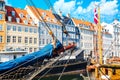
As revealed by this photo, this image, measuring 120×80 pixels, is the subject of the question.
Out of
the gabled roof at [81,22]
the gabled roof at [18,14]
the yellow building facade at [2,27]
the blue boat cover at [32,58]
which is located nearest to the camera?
the blue boat cover at [32,58]

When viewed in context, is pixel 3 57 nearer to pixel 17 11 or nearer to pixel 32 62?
pixel 32 62

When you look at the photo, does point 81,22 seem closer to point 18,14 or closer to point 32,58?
point 18,14

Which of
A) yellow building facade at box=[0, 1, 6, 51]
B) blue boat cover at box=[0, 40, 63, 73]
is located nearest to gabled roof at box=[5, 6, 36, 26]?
yellow building facade at box=[0, 1, 6, 51]

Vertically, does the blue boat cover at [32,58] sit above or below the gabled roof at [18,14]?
below

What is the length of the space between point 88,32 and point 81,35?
4014mm

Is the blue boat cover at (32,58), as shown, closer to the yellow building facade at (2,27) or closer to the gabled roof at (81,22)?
the yellow building facade at (2,27)

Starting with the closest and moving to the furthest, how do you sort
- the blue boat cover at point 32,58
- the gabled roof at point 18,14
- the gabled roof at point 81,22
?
the blue boat cover at point 32,58 < the gabled roof at point 18,14 < the gabled roof at point 81,22

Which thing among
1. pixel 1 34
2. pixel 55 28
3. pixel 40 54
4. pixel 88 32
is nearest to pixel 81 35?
pixel 88 32

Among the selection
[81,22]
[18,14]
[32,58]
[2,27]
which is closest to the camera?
[32,58]

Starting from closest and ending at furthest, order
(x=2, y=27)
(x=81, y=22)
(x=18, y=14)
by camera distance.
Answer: (x=2, y=27) → (x=18, y=14) → (x=81, y=22)

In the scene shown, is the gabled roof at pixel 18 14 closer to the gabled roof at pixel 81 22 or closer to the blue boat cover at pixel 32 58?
the gabled roof at pixel 81 22

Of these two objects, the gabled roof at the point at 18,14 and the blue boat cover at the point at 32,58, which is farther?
the gabled roof at the point at 18,14

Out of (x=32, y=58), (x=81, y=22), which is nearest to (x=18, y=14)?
(x=81, y=22)

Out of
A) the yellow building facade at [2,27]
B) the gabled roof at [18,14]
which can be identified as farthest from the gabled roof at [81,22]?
the yellow building facade at [2,27]
